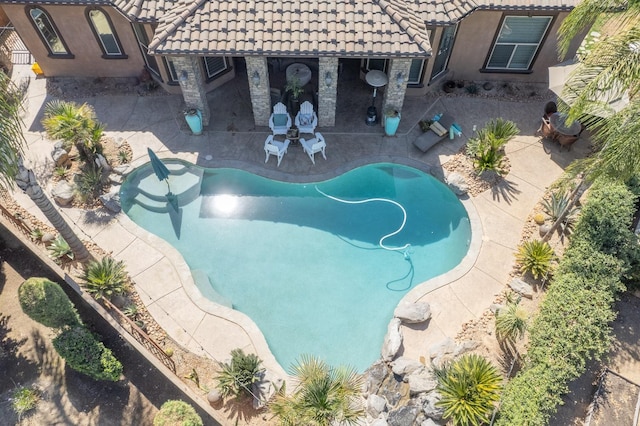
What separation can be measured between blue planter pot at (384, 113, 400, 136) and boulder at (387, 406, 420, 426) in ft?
36.4

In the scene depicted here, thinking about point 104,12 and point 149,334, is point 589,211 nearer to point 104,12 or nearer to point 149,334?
point 149,334

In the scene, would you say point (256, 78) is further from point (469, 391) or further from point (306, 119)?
point (469, 391)

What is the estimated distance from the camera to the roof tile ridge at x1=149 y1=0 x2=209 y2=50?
14648mm

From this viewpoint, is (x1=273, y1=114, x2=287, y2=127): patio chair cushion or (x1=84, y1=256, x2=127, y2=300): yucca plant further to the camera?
(x1=273, y1=114, x2=287, y2=127): patio chair cushion

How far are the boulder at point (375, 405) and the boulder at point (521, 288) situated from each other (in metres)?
6.00

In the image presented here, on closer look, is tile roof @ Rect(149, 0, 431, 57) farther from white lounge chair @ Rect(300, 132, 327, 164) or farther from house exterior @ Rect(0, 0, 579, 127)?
white lounge chair @ Rect(300, 132, 327, 164)

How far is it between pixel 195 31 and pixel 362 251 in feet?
33.2

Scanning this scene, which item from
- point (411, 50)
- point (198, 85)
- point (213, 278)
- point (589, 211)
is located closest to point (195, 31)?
point (198, 85)

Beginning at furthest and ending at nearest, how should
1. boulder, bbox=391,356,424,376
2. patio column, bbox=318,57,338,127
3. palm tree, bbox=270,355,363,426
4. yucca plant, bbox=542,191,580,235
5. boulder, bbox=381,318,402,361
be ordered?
patio column, bbox=318,57,338,127 → yucca plant, bbox=542,191,580,235 → boulder, bbox=381,318,402,361 → boulder, bbox=391,356,424,376 → palm tree, bbox=270,355,363,426

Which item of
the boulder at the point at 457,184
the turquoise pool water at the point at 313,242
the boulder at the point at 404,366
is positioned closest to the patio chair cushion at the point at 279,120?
the turquoise pool water at the point at 313,242

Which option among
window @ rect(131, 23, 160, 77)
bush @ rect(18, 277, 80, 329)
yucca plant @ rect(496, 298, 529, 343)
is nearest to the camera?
bush @ rect(18, 277, 80, 329)

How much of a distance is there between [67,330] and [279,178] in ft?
29.8

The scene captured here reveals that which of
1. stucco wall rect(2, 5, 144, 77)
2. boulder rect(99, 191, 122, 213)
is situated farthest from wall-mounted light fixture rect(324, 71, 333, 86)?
boulder rect(99, 191, 122, 213)

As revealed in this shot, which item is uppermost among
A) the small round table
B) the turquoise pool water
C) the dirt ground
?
the small round table
